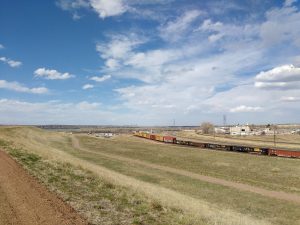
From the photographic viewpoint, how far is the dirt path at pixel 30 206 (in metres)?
11.6

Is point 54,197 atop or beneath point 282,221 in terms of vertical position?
atop

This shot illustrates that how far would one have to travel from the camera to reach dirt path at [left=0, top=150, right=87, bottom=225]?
11648 millimetres

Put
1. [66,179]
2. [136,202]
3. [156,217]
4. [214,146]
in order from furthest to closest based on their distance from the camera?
[214,146] < [66,179] < [136,202] < [156,217]

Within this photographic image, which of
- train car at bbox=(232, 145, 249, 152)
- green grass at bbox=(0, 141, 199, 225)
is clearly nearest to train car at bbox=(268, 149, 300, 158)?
train car at bbox=(232, 145, 249, 152)

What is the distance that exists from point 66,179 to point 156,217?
878cm

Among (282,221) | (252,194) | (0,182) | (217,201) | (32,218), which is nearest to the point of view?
(32,218)

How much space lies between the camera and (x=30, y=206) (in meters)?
13.3

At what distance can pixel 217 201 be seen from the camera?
30.4m

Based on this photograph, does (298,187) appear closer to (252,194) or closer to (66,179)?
(252,194)

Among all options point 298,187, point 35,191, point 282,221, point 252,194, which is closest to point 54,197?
point 35,191

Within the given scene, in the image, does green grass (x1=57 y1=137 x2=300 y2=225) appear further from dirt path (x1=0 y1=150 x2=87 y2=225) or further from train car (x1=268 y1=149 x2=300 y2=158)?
train car (x1=268 y1=149 x2=300 y2=158)

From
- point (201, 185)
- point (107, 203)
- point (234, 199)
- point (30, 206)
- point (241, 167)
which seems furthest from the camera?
point (241, 167)

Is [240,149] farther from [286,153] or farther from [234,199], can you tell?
[234,199]

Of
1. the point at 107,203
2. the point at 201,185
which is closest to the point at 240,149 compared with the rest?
the point at 201,185
